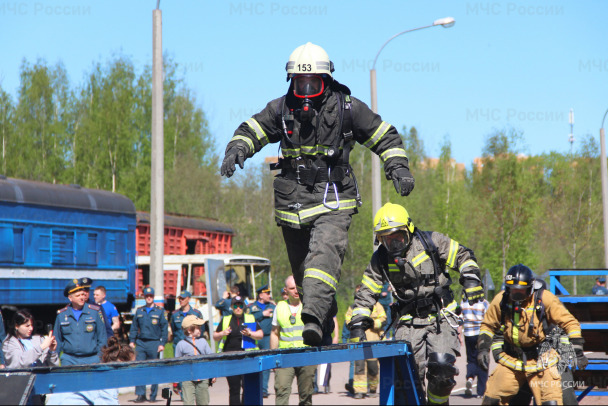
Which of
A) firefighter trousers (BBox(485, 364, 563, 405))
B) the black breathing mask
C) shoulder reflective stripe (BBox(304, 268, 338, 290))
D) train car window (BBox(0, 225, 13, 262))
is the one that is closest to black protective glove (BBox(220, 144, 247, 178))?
the black breathing mask

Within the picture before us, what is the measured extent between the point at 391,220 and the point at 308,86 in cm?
144

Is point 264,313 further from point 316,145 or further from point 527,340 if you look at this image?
point 316,145

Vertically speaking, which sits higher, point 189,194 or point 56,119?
point 56,119

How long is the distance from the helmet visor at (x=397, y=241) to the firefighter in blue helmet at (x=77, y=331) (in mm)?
4463

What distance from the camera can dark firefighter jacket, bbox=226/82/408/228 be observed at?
5.83 m

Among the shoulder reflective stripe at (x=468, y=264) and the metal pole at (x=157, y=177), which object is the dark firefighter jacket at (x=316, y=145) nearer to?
the shoulder reflective stripe at (x=468, y=264)

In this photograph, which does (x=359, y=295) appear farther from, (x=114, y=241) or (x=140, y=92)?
(x=140, y=92)

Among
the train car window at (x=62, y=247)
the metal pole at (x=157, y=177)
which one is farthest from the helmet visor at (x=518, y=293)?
the train car window at (x=62, y=247)

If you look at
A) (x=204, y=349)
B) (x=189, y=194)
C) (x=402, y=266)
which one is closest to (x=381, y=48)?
(x=204, y=349)

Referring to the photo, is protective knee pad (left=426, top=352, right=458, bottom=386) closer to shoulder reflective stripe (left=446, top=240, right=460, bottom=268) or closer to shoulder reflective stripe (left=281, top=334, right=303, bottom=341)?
shoulder reflective stripe (left=446, top=240, right=460, bottom=268)

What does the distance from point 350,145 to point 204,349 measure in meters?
5.76

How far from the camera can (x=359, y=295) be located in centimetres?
677

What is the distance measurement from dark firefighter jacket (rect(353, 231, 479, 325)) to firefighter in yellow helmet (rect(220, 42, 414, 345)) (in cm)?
87

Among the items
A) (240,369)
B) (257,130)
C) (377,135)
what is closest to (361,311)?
(377,135)
